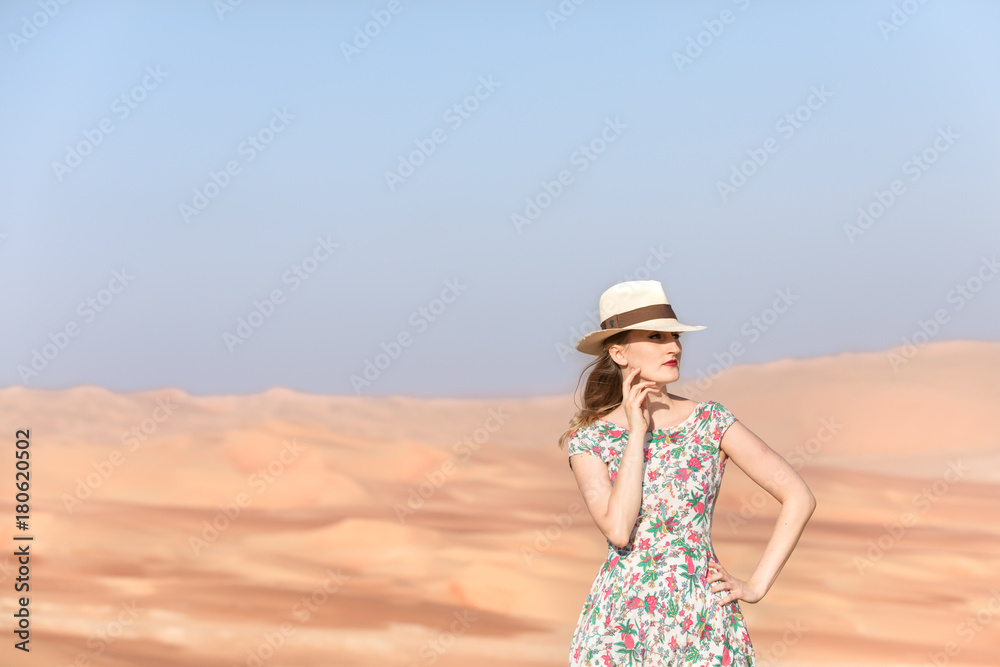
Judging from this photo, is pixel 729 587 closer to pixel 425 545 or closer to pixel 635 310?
pixel 635 310

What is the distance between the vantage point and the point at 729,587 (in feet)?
8.38

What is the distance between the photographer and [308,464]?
11.6 meters

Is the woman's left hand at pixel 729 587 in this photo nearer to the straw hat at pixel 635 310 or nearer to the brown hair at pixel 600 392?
the brown hair at pixel 600 392

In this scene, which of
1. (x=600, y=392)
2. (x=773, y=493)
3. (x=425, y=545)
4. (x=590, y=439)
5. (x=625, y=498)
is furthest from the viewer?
(x=425, y=545)

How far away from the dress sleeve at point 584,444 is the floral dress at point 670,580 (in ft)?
0.12

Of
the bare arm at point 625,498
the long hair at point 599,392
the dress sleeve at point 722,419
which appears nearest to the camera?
the bare arm at point 625,498

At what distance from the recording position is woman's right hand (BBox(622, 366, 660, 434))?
2.50 meters

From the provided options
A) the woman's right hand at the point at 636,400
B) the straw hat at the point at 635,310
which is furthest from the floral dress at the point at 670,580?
the straw hat at the point at 635,310

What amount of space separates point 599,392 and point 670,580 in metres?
0.52

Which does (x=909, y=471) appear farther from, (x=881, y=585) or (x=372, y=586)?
(x=372, y=586)

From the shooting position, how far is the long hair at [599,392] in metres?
2.75

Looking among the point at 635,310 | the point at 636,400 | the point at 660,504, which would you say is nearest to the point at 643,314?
the point at 635,310

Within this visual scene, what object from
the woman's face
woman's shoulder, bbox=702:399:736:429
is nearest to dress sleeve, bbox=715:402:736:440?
woman's shoulder, bbox=702:399:736:429

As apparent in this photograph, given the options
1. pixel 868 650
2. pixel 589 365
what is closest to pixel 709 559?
Result: pixel 589 365
